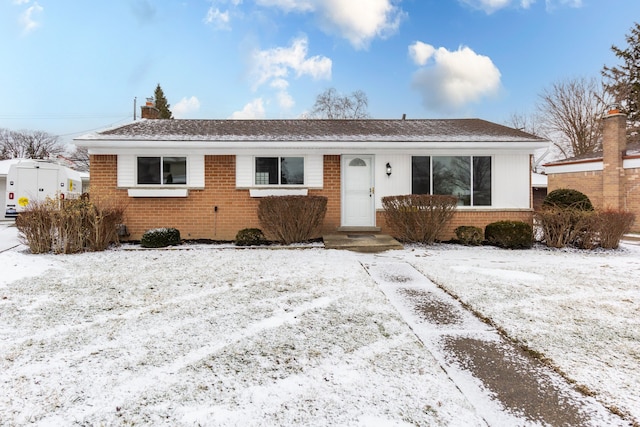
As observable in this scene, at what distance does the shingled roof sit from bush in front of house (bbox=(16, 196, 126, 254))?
2.32m

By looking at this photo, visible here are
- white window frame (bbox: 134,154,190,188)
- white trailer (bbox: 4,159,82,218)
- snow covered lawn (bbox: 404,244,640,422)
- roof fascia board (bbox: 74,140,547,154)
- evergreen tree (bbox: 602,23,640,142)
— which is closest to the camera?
snow covered lawn (bbox: 404,244,640,422)

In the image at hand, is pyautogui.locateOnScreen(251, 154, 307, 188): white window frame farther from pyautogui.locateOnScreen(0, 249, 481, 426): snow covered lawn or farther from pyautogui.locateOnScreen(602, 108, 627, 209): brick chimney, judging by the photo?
pyautogui.locateOnScreen(602, 108, 627, 209): brick chimney

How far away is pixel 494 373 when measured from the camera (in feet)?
8.61

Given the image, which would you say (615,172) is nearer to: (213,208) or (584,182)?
(584,182)

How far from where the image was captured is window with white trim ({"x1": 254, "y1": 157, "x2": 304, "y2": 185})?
32.7ft

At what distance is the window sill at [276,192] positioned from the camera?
31.8 ft

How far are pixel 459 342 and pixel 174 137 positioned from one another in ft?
29.5

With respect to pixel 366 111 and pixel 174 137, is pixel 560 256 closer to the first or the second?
pixel 174 137

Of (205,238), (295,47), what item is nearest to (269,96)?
(295,47)

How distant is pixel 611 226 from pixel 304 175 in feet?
26.0

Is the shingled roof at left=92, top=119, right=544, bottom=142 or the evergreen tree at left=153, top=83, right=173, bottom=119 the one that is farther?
the evergreen tree at left=153, top=83, right=173, bottom=119

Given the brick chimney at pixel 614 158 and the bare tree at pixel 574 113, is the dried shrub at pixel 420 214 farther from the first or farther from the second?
the bare tree at pixel 574 113

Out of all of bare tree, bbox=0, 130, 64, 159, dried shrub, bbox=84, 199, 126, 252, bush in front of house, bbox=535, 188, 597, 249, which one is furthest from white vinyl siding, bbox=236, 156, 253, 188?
bare tree, bbox=0, 130, 64, 159

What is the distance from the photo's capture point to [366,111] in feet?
121
